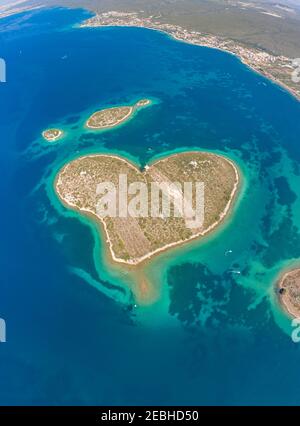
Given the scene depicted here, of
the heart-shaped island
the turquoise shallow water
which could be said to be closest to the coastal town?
the turquoise shallow water

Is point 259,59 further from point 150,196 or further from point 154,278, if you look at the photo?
point 154,278

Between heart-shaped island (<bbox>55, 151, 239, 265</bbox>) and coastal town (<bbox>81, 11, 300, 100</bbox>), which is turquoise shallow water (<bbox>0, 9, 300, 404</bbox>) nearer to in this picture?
heart-shaped island (<bbox>55, 151, 239, 265</bbox>)

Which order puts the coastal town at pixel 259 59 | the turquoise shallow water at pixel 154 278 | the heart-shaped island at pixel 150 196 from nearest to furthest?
the turquoise shallow water at pixel 154 278 < the heart-shaped island at pixel 150 196 < the coastal town at pixel 259 59

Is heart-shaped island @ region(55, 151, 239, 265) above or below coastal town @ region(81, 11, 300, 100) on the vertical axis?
below

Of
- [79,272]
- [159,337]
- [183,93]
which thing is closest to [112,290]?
[79,272]

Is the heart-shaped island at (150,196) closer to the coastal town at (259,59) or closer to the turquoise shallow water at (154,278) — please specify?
the turquoise shallow water at (154,278)

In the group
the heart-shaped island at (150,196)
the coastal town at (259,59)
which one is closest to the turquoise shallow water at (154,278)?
the heart-shaped island at (150,196)

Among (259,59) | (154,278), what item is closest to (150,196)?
(154,278)
